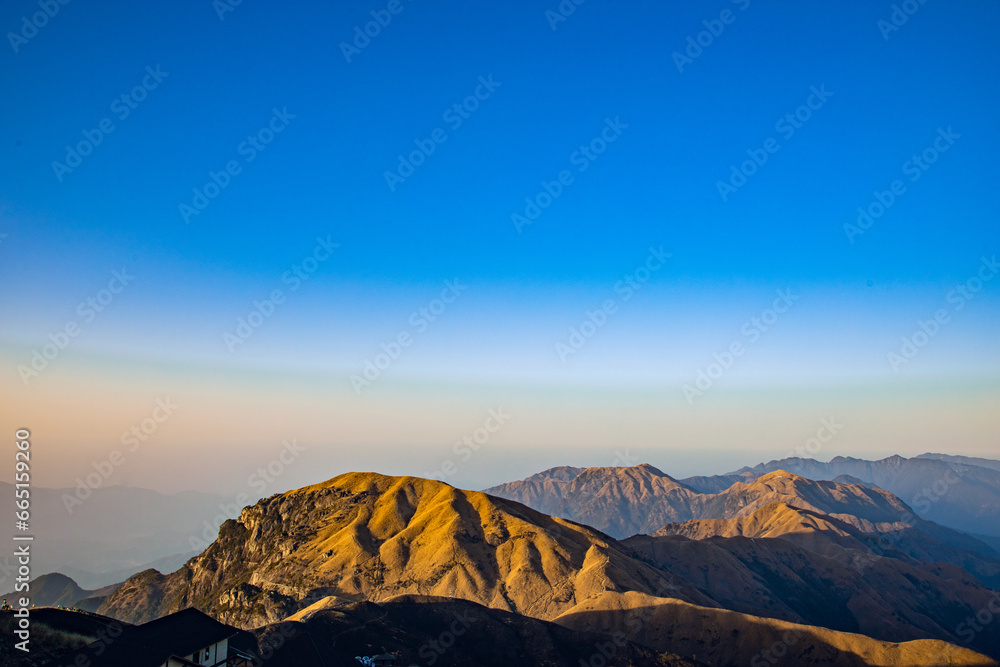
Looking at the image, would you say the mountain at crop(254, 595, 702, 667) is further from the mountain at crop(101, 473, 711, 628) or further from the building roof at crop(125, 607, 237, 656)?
the mountain at crop(101, 473, 711, 628)

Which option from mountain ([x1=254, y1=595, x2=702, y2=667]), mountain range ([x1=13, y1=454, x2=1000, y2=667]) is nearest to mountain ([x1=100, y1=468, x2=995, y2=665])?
mountain range ([x1=13, y1=454, x2=1000, y2=667])

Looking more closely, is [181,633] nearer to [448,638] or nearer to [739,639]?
[448,638]

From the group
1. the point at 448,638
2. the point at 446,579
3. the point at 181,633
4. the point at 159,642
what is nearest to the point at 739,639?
the point at 448,638

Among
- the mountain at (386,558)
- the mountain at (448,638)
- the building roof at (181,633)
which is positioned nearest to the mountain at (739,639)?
the mountain at (386,558)

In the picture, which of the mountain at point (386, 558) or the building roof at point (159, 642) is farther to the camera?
the mountain at point (386, 558)

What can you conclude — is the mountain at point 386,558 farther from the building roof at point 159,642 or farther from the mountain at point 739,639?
the building roof at point 159,642

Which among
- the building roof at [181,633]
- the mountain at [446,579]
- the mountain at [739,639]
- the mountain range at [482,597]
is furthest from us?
the mountain at [446,579]

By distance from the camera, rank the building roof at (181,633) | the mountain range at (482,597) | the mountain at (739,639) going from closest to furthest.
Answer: the building roof at (181,633)
the mountain range at (482,597)
the mountain at (739,639)

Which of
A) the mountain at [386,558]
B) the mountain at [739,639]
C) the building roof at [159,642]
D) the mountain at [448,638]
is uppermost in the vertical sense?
the mountain at [386,558]

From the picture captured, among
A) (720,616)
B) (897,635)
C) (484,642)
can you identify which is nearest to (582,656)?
(484,642)
